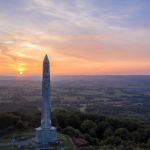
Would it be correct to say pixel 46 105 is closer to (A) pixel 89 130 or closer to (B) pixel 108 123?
(A) pixel 89 130

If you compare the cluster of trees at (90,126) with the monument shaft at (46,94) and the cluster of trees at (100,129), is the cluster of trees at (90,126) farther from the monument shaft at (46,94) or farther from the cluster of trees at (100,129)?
the monument shaft at (46,94)

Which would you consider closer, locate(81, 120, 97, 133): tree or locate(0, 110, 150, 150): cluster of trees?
locate(0, 110, 150, 150): cluster of trees

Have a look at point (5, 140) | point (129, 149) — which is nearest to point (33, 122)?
point (5, 140)

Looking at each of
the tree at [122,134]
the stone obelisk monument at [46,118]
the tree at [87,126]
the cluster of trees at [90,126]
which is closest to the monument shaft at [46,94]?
the stone obelisk monument at [46,118]

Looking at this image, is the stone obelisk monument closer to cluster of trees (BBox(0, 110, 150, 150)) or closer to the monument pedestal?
the monument pedestal

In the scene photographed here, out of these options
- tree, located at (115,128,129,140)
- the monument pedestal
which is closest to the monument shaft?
the monument pedestal

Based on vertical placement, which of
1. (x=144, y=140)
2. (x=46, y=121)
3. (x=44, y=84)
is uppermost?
(x=44, y=84)

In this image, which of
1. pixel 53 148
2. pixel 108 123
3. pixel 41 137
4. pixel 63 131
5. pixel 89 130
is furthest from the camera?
pixel 108 123

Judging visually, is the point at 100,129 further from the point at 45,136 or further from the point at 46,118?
the point at 45,136

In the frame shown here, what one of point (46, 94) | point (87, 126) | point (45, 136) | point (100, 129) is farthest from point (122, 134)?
point (46, 94)
